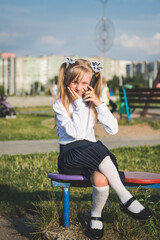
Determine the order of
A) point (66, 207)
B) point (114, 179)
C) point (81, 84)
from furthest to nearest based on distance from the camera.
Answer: point (81, 84) < point (66, 207) < point (114, 179)

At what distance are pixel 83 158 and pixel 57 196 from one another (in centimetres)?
114

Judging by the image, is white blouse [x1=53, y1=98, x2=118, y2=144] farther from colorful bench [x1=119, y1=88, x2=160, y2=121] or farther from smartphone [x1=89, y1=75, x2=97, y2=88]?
colorful bench [x1=119, y1=88, x2=160, y2=121]

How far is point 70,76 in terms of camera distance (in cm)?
268

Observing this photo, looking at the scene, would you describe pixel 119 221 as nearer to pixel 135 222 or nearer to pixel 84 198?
pixel 135 222

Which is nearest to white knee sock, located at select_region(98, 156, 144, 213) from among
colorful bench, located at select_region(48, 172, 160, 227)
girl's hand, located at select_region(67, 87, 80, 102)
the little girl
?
the little girl

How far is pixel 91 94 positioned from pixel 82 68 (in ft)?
0.90

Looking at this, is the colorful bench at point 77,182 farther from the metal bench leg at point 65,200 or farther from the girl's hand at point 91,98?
the girl's hand at point 91,98

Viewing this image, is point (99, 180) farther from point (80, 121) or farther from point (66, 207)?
point (80, 121)

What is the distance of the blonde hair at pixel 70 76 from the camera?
2.67 m

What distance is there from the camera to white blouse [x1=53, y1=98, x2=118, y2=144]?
8.26 feet

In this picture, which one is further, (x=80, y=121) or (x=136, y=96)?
(x=136, y=96)

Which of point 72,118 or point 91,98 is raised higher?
point 91,98

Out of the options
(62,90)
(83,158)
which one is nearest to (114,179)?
(83,158)

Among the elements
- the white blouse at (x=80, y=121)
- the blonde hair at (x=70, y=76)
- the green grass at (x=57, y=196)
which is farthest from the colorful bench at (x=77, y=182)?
the blonde hair at (x=70, y=76)
